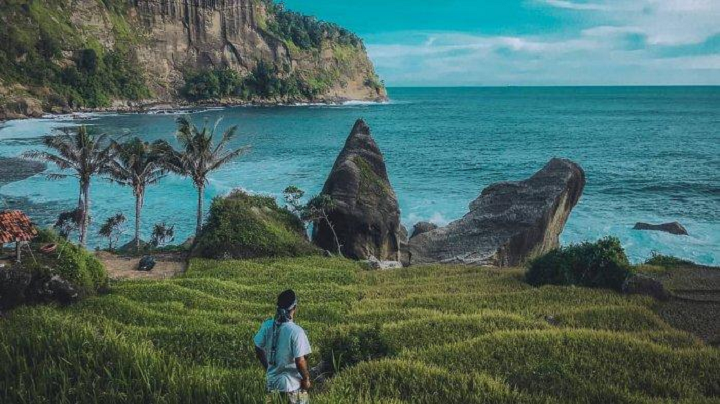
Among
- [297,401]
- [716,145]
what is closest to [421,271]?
[297,401]

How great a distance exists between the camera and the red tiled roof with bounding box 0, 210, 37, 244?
20.1 meters

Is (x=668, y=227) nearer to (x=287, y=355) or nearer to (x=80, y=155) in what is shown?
(x=80, y=155)

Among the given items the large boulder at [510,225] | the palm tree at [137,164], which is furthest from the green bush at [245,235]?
the large boulder at [510,225]

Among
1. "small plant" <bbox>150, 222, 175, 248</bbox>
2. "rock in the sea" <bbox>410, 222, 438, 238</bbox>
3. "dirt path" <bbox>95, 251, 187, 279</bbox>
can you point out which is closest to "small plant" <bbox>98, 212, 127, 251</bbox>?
"small plant" <bbox>150, 222, 175, 248</bbox>

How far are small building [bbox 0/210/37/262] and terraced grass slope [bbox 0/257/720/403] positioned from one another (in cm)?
375

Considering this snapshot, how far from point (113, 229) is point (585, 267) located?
33541 mm

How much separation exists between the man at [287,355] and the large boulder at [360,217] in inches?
1023

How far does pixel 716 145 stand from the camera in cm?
8662

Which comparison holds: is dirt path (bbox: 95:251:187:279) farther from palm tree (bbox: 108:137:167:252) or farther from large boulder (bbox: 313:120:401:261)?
large boulder (bbox: 313:120:401:261)

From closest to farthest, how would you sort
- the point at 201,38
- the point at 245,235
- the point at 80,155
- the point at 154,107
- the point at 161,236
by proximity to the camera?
the point at 245,235 → the point at 80,155 → the point at 161,236 → the point at 154,107 → the point at 201,38

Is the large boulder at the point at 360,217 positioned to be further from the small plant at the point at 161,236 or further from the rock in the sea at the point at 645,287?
the rock in the sea at the point at 645,287

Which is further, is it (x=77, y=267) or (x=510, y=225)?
(x=510, y=225)

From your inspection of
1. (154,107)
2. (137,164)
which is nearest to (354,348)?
(137,164)

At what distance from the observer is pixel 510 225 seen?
32.9 metres
